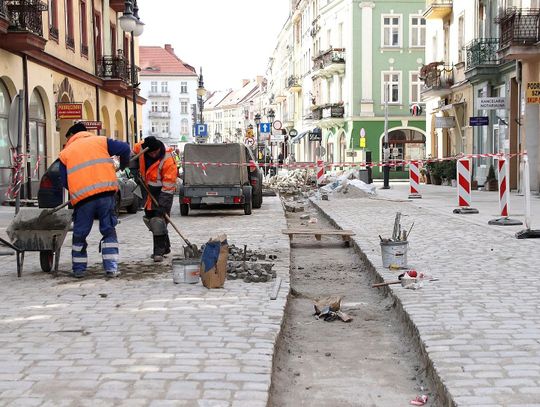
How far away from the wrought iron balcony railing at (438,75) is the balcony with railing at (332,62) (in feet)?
56.9

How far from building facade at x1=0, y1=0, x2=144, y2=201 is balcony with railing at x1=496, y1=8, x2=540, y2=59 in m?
12.9

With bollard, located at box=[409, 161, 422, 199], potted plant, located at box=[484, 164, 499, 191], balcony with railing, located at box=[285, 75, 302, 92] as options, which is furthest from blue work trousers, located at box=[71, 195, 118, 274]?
balcony with railing, located at box=[285, 75, 302, 92]

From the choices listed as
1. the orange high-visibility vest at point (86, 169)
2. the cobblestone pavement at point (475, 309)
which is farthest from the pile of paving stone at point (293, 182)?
the orange high-visibility vest at point (86, 169)

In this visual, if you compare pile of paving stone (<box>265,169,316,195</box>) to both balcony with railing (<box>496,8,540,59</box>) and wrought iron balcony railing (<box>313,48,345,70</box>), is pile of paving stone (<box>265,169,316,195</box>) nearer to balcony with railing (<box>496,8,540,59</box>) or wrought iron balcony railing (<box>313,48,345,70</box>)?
balcony with railing (<box>496,8,540,59</box>)

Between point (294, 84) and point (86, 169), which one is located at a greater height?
point (294, 84)

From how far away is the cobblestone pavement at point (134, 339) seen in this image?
410 cm

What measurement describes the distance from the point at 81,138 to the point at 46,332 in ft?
10.3

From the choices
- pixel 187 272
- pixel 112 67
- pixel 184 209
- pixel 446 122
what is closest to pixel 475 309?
pixel 187 272

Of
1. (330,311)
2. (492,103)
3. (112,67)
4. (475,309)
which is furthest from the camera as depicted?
(112,67)

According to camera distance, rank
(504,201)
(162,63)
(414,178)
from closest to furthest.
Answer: (504,201)
(414,178)
(162,63)

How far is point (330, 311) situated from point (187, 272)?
1661mm

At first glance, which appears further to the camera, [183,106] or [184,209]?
[183,106]

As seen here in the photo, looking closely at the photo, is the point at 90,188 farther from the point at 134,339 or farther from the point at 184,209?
the point at 184,209

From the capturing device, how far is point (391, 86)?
50.1 meters
